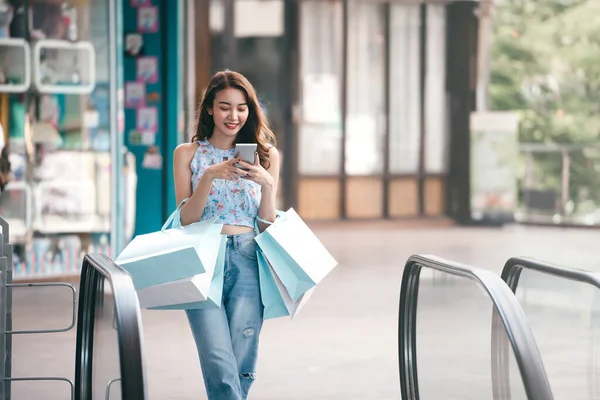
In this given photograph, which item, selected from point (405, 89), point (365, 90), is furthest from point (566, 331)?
point (405, 89)

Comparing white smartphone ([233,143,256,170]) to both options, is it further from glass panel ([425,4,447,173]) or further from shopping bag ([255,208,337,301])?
glass panel ([425,4,447,173])

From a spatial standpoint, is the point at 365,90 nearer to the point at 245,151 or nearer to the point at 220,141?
the point at 220,141

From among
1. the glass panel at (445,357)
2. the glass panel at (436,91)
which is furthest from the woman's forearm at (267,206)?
the glass panel at (436,91)

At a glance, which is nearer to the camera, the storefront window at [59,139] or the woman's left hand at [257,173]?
the woman's left hand at [257,173]

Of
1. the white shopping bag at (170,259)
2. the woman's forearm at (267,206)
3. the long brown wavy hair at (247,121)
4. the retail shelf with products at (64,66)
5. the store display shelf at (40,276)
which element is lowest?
the store display shelf at (40,276)

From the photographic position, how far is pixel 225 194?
4336 mm

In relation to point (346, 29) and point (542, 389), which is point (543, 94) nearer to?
point (346, 29)

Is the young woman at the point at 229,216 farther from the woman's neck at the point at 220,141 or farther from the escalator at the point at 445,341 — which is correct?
the escalator at the point at 445,341

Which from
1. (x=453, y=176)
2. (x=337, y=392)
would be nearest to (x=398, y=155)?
(x=453, y=176)

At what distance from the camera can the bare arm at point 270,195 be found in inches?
169

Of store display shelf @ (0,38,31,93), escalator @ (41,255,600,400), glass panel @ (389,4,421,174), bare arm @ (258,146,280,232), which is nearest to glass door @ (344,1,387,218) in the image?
glass panel @ (389,4,421,174)

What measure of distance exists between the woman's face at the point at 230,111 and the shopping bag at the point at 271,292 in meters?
0.48

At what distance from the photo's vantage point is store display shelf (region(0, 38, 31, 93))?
9.81 meters

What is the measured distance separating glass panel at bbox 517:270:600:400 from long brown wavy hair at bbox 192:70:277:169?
1.16 metres
